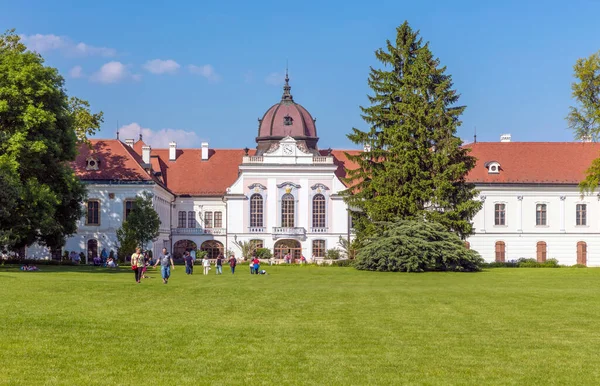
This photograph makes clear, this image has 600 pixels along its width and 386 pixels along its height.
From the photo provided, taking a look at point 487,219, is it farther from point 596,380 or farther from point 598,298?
point 596,380

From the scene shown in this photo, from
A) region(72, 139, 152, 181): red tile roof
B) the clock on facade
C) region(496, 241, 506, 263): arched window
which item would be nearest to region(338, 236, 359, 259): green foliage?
the clock on facade

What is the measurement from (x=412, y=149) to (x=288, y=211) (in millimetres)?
21081

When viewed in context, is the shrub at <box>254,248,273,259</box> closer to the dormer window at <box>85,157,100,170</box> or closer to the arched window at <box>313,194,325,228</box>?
the arched window at <box>313,194,325,228</box>

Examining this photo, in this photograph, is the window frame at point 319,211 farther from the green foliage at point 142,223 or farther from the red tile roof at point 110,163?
the green foliage at point 142,223

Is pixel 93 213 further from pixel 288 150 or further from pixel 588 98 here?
pixel 588 98

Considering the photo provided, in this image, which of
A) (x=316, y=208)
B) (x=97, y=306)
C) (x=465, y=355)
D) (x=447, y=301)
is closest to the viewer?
(x=465, y=355)

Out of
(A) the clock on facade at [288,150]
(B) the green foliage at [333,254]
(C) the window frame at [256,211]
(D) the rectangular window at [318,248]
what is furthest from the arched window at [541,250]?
(C) the window frame at [256,211]

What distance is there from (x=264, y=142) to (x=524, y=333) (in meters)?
55.8

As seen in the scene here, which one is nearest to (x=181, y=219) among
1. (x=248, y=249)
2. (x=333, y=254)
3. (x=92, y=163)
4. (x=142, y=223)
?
(x=248, y=249)

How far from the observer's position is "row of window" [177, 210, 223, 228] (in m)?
72.4

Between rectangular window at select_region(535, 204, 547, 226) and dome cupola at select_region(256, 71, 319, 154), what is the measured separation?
64.6 ft

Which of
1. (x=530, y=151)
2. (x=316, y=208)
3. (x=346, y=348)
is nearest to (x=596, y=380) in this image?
(x=346, y=348)

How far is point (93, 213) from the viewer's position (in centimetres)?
6438

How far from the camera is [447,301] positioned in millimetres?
23547
